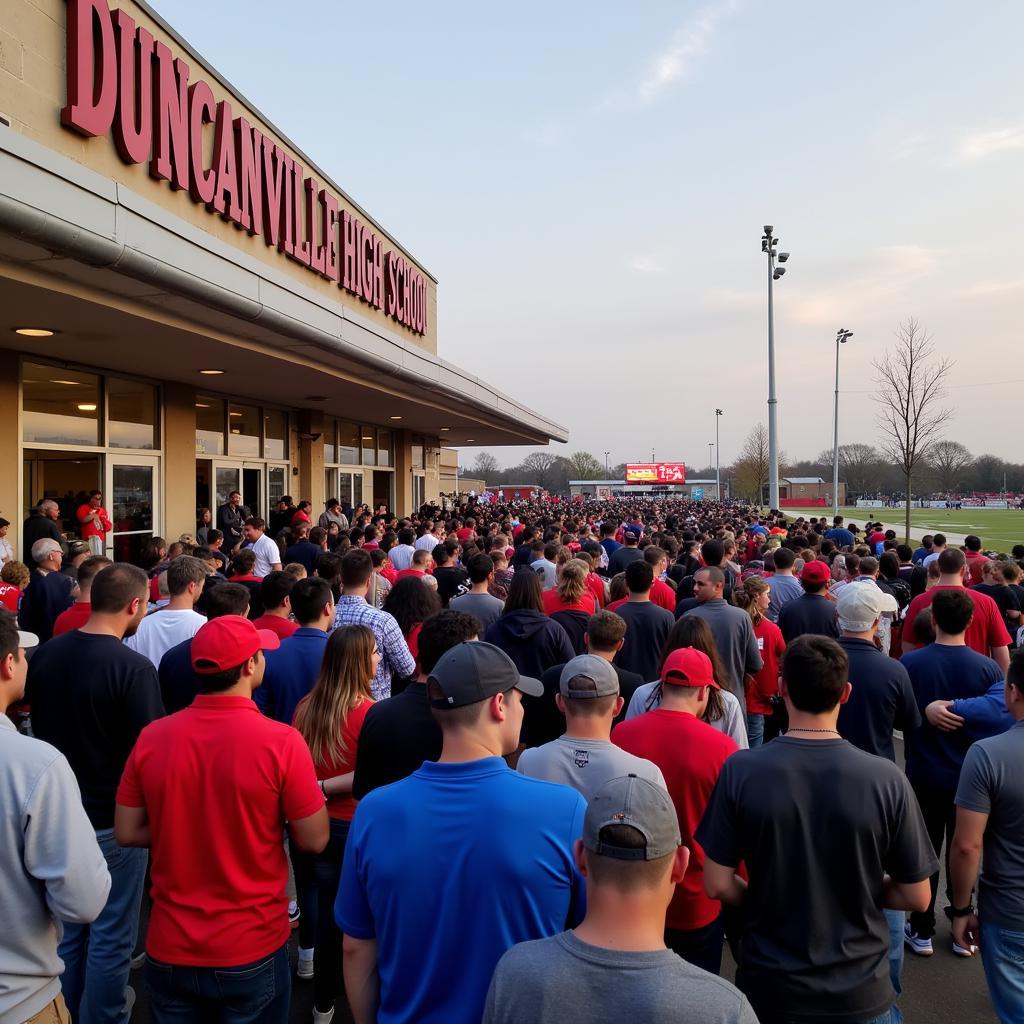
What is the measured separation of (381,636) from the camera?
4613 mm

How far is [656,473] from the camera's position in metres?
113

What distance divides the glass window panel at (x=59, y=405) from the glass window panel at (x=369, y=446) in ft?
37.2

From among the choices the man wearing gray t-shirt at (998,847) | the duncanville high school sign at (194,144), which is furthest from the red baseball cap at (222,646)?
the duncanville high school sign at (194,144)

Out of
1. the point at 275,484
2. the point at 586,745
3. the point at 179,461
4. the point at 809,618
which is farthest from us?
the point at 275,484

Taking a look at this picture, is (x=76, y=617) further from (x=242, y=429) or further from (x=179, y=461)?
(x=242, y=429)

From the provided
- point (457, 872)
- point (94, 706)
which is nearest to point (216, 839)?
point (457, 872)

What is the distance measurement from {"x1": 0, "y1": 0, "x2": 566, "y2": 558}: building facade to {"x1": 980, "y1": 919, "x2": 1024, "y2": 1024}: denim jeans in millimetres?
6991

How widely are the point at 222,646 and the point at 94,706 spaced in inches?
47.9

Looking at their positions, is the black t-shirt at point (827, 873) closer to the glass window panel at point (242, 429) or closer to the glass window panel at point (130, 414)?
the glass window panel at point (130, 414)

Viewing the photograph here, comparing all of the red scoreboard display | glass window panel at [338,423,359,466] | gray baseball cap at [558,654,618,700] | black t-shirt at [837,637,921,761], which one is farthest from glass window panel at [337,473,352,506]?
the red scoreboard display

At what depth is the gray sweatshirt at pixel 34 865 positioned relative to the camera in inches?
89.8

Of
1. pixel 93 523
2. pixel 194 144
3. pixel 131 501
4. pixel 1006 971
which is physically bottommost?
pixel 1006 971

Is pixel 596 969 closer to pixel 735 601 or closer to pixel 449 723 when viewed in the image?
pixel 449 723

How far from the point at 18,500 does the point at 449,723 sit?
9792mm
